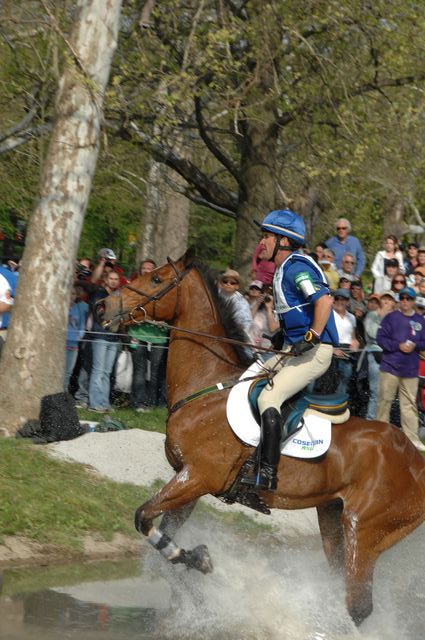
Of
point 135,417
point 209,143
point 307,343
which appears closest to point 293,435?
point 307,343

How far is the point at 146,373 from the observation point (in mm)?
15445

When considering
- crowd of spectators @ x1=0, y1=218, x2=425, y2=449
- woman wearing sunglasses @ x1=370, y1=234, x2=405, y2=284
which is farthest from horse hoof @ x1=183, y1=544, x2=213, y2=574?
woman wearing sunglasses @ x1=370, y1=234, x2=405, y2=284

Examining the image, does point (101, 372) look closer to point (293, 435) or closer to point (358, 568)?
point (293, 435)

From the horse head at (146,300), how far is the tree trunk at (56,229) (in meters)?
4.23

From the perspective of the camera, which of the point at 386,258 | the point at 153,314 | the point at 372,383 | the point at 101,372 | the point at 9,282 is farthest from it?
the point at 386,258

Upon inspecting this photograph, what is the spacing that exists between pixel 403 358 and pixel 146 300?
7796 millimetres

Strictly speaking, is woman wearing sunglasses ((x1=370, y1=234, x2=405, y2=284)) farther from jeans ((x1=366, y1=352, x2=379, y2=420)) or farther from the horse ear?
the horse ear

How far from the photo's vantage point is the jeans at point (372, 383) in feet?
52.6

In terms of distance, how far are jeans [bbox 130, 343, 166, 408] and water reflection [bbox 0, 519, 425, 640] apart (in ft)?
19.9

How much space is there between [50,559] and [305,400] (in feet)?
8.79

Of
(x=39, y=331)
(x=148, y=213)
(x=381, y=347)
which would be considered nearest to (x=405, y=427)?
(x=381, y=347)

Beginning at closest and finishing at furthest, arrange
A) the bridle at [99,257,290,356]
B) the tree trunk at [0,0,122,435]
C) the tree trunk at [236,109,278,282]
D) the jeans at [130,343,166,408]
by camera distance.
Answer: the bridle at [99,257,290,356] → the tree trunk at [0,0,122,435] → the jeans at [130,343,166,408] → the tree trunk at [236,109,278,282]

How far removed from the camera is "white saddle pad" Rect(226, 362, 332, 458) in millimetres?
8141

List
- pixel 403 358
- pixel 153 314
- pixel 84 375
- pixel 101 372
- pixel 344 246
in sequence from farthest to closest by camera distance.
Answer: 1. pixel 344 246
2. pixel 403 358
3. pixel 84 375
4. pixel 101 372
5. pixel 153 314
